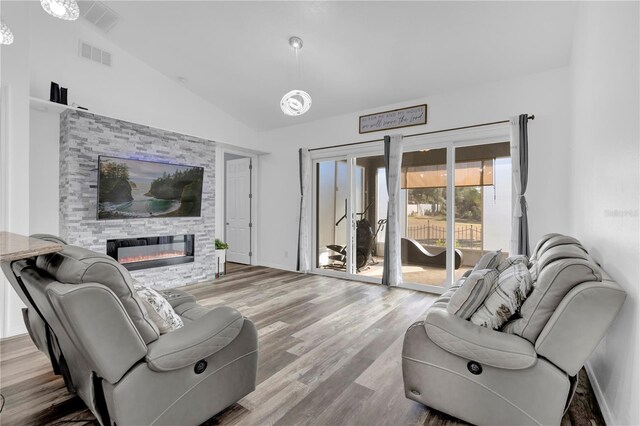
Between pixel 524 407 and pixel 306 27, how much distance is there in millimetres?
4008

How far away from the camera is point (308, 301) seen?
4184 millimetres

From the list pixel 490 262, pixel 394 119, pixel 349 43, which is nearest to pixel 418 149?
pixel 394 119

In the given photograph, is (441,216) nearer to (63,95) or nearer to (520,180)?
(520,180)

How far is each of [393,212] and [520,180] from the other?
175 cm

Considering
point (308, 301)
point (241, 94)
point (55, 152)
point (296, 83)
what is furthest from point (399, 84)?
point (55, 152)

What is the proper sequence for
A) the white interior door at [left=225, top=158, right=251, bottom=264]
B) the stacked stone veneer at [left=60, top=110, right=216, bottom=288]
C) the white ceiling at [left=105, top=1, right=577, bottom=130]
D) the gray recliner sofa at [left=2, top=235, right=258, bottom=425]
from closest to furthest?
the gray recliner sofa at [left=2, top=235, right=258, bottom=425] → the white ceiling at [left=105, top=1, right=577, bottom=130] → the stacked stone veneer at [left=60, top=110, right=216, bottom=288] → the white interior door at [left=225, top=158, right=251, bottom=264]

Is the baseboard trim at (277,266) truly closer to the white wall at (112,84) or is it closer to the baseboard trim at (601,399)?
the white wall at (112,84)

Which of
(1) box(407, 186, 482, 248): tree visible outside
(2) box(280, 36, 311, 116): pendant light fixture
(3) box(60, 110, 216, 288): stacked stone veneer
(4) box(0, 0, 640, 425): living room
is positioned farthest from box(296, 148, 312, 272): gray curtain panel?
(2) box(280, 36, 311, 116): pendant light fixture

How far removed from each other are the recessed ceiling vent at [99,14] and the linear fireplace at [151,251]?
290 centimetres

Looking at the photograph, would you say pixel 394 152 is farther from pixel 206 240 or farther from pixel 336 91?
pixel 206 240

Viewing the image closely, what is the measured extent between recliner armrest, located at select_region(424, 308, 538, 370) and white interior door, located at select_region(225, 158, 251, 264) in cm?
555

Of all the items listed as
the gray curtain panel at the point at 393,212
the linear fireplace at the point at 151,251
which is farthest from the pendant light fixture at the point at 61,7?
the gray curtain panel at the point at 393,212

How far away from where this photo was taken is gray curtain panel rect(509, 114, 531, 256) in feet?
12.5

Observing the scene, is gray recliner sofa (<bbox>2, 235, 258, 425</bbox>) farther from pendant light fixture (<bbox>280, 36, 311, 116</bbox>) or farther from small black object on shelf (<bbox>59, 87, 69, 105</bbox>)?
small black object on shelf (<bbox>59, 87, 69, 105</bbox>)
